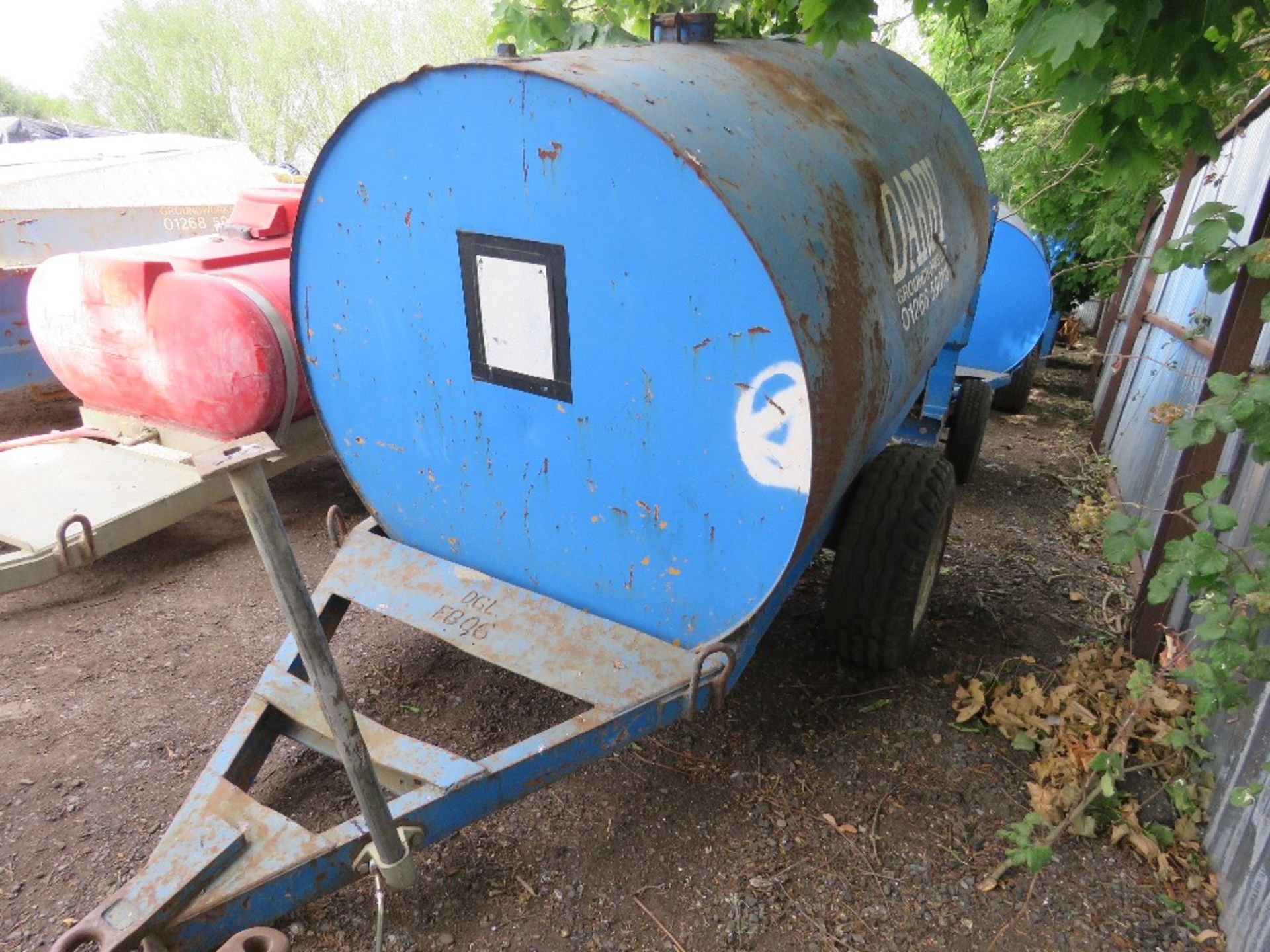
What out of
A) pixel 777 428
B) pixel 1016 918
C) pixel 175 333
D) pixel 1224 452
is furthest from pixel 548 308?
pixel 1224 452

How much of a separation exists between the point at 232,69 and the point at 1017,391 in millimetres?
36342

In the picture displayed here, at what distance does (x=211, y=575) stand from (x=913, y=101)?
13.0 feet

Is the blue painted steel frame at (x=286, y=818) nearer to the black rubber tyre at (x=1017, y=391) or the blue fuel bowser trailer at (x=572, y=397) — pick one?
the blue fuel bowser trailer at (x=572, y=397)

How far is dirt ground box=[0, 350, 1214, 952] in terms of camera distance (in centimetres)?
227

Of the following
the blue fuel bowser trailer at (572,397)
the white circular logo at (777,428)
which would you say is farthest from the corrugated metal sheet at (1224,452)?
the white circular logo at (777,428)

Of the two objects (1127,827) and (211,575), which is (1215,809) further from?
(211,575)

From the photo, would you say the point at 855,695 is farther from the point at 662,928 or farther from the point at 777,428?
the point at 777,428

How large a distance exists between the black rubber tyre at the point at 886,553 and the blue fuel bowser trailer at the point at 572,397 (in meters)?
0.02

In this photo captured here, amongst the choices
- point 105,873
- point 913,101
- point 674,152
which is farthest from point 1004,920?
point 913,101

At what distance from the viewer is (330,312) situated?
101 inches

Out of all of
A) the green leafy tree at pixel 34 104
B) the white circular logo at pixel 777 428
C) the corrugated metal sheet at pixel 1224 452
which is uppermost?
the green leafy tree at pixel 34 104

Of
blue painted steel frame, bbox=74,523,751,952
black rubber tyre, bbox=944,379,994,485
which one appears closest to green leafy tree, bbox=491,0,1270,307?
black rubber tyre, bbox=944,379,994,485

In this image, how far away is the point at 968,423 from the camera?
18.2 ft

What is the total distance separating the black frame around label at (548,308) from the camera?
2088 millimetres
